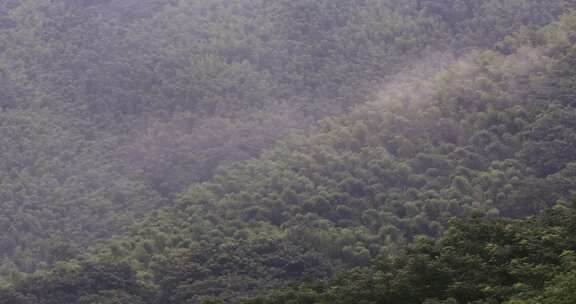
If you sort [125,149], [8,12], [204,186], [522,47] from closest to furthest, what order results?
[204,186]
[522,47]
[125,149]
[8,12]

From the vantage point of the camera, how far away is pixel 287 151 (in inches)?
1019

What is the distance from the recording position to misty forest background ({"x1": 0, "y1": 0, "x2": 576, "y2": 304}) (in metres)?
13.2

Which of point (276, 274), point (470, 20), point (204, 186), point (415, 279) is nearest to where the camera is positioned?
point (415, 279)

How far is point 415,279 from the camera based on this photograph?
11320mm

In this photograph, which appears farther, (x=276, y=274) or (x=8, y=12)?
(x=8, y=12)

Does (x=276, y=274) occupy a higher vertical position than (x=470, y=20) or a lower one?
lower

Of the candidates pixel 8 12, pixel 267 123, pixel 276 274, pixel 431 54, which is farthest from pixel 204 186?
pixel 8 12

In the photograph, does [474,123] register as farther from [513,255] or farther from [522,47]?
[513,255]

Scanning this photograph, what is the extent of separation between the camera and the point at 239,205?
22531 mm

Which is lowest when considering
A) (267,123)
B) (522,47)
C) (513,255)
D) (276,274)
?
(276,274)

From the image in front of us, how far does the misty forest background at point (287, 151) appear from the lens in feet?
43.5

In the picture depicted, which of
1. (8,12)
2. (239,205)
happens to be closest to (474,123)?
(239,205)

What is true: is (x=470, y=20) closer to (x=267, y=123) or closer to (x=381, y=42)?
(x=381, y=42)

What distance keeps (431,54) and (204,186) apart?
11.1m
